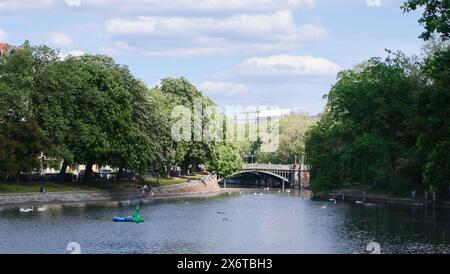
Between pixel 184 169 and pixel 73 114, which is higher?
pixel 73 114

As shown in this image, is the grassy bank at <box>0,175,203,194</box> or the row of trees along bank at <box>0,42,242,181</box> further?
the grassy bank at <box>0,175,203,194</box>

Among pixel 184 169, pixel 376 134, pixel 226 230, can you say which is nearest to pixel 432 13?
pixel 226 230

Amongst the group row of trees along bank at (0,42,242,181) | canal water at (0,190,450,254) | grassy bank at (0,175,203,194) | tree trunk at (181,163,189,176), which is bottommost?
canal water at (0,190,450,254)

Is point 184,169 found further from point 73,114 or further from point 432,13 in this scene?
point 432,13

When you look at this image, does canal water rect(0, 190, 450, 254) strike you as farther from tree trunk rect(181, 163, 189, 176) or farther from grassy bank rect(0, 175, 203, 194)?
tree trunk rect(181, 163, 189, 176)

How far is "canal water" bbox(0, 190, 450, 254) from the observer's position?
7050 cm

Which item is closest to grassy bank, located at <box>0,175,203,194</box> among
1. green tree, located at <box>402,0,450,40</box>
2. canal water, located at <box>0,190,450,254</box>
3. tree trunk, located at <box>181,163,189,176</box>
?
canal water, located at <box>0,190,450,254</box>

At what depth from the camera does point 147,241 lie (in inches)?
2953

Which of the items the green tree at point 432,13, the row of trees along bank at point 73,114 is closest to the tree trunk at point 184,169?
the row of trees along bank at point 73,114

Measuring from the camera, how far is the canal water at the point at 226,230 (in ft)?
231

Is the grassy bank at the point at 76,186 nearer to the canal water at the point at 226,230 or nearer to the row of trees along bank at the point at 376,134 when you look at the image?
the canal water at the point at 226,230

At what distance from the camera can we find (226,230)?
85.8 meters

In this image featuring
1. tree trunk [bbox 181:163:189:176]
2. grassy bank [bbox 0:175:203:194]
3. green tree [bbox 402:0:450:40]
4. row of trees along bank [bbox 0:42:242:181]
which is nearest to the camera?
green tree [bbox 402:0:450:40]
